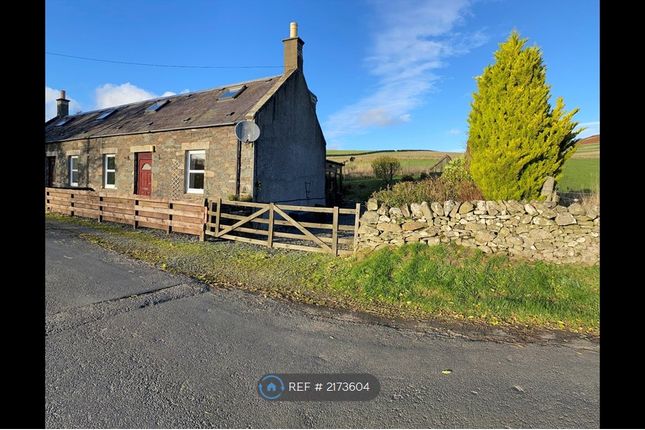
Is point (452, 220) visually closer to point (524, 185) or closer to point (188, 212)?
point (524, 185)

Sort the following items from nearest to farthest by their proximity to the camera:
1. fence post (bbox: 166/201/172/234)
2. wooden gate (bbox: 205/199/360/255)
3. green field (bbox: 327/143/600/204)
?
green field (bbox: 327/143/600/204)
wooden gate (bbox: 205/199/360/255)
fence post (bbox: 166/201/172/234)

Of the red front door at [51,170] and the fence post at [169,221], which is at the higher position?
the red front door at [51,170]

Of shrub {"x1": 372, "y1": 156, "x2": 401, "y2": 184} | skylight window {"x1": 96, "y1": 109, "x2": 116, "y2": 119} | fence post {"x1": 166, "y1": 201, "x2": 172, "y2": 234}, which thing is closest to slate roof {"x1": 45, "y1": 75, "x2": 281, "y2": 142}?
skylight window {"x1": 96, "y1": 109, "x2": 116, "y2": 119}

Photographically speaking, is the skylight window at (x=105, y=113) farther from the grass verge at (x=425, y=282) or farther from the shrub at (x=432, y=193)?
the shrub at (x=432, y=193)

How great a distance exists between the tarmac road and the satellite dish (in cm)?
831

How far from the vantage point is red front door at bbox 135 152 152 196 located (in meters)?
16.0

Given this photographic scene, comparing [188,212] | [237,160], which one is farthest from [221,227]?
[237,160]

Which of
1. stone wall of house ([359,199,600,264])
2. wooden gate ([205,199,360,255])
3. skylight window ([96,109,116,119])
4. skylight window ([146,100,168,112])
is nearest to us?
stone wall of house ([359,199,600,264])

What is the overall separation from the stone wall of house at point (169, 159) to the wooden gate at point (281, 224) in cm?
221

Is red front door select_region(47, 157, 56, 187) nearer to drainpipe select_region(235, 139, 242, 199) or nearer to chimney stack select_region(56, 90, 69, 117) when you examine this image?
chimney stack select_region(56, 90, 69, 117)

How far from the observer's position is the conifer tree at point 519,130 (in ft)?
22.7

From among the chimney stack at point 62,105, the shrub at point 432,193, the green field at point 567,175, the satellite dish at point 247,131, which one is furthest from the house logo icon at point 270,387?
the chimney stack at point 62,105

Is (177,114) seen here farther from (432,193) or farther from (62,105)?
(62,105)
